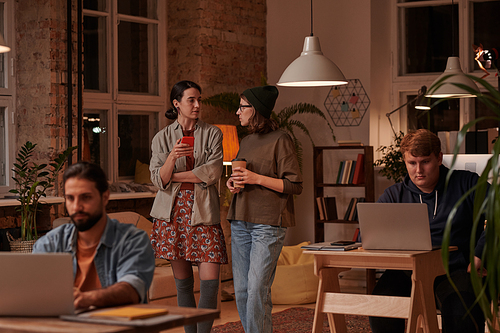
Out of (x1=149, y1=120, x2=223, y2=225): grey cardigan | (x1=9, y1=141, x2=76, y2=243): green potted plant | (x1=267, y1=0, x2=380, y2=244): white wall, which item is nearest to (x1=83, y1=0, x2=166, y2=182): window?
(x1=9, y1=141, x2=76, y2=243): green potted plant

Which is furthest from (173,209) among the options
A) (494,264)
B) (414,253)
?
(494,264)

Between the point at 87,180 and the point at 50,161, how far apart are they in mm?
3214

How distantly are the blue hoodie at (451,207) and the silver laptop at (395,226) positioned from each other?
11.6 inches

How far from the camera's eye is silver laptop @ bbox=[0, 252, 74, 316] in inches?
68.8

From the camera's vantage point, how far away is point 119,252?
2.06 m

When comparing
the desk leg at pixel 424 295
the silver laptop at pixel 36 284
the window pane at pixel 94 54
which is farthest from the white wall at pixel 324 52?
the silver laptop at pixel 36 284

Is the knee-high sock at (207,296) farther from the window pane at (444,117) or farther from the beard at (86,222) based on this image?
the window pane at (444,117)

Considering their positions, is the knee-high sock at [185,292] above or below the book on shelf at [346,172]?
below

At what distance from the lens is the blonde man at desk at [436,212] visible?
3170 mm

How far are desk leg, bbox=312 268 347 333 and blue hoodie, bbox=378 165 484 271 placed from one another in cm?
54

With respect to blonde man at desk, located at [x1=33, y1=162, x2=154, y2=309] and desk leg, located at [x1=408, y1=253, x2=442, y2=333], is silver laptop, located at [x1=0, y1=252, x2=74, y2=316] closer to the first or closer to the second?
blonde man at desk, located at [x1=33, y1=162, x2=154, y2=309]

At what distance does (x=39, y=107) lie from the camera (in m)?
5.13

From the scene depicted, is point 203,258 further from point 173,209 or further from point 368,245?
point 368,245

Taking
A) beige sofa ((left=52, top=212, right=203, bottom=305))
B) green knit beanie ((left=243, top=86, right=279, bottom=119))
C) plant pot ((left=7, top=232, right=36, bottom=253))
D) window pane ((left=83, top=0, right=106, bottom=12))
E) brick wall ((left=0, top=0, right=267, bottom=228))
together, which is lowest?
beige sofa ((left=52, top=212, right=203, bottom=305))
